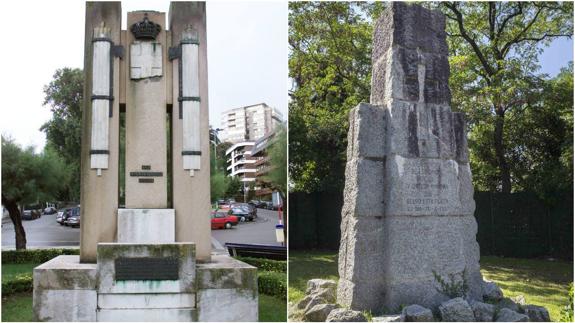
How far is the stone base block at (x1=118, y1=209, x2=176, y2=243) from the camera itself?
23.8 feet

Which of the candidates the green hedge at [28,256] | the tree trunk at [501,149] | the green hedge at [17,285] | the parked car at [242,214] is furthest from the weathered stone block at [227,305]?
the parked car at [242,214]

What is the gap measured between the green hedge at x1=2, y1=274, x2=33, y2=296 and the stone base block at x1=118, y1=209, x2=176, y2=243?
394cm

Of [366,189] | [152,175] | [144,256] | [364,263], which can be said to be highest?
[152,175]

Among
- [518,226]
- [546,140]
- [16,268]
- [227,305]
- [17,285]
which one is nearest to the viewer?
[227,305]

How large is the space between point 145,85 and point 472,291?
565 centimetres

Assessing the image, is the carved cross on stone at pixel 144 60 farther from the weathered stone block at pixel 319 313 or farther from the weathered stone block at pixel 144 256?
the weathered stone block at pixel 319 313

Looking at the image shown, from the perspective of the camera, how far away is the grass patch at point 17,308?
7570 millimetres

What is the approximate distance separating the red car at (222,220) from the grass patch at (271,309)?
2227cm

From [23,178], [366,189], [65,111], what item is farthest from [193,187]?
[65,111]

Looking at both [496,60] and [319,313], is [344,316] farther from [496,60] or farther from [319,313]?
[496,60]

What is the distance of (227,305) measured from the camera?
6.66 m

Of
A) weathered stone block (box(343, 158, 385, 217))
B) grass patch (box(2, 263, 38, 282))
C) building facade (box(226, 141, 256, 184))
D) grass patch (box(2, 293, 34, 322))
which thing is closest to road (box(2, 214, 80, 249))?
grass patch (box(2, 263, 38, 282))

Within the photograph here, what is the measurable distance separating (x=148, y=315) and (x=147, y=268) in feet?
1.92

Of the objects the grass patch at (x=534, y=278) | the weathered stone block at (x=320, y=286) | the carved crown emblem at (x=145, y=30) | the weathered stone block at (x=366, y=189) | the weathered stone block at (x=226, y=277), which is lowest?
the grass patch at (x=534, y=278)
